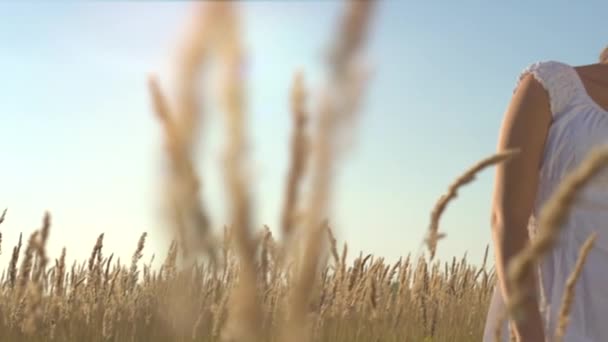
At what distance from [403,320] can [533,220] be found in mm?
2579

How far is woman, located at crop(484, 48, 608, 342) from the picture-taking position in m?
1.72

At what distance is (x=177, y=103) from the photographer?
307 millimetres

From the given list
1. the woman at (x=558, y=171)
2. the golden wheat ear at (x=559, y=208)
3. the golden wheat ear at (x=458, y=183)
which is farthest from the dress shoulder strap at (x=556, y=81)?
the golden wheat ear at (x=559, y=208)

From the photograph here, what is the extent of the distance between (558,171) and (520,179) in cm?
15

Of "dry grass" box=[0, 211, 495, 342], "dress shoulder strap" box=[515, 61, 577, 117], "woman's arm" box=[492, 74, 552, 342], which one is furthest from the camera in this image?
"dry grass" box=[0, 211, 495, 342]

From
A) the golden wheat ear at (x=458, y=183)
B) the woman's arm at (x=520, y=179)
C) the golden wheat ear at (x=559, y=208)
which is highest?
the woman's arm at (x=520, y=179)

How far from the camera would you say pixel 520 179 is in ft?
5.55

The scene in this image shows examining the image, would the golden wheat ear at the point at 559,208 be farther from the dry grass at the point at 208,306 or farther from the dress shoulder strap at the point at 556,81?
the dry grass at the point at 208,306

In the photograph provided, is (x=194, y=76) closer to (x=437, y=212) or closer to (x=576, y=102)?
(x=437, y=212)

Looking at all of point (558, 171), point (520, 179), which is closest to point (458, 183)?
point (520, 179)

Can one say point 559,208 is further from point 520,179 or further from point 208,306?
point 208,306

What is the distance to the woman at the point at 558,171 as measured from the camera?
1.72m

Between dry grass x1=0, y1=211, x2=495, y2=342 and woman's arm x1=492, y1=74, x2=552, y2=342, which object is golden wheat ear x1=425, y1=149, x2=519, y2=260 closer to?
woman's arm x1=492, y1=74, x2=552, y2=342

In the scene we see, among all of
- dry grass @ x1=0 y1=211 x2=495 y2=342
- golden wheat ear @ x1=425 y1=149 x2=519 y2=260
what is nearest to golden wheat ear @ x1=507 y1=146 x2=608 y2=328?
golden wheat ear @ x1=425 y1=149 x2=519 y2=260
